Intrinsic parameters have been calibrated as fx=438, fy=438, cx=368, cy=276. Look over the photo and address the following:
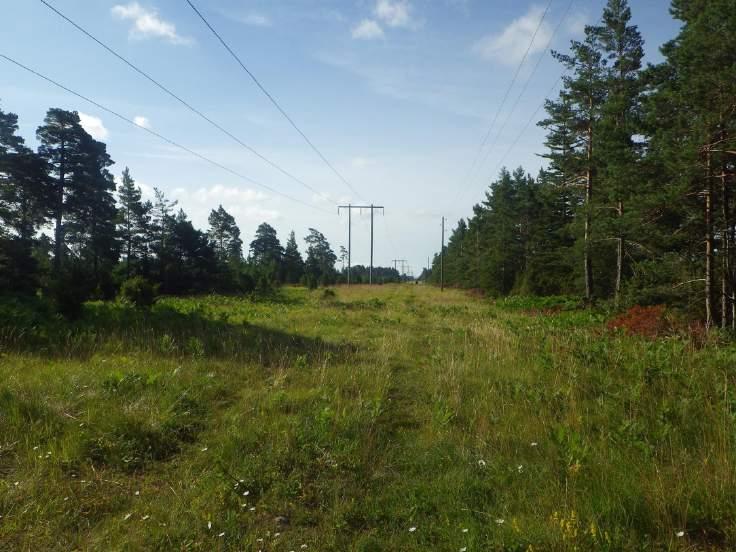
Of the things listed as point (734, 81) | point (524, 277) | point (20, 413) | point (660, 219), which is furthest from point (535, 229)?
point (20, 413)

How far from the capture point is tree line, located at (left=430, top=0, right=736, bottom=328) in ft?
39.7

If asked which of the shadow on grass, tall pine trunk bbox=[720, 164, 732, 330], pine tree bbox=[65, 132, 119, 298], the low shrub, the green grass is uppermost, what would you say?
pine tree bbox=[65, 132, 119, 298]

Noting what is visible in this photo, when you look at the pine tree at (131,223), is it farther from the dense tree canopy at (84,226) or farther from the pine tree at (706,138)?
the pine tree at (706,138)

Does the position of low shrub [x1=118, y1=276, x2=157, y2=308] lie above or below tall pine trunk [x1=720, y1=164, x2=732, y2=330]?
below

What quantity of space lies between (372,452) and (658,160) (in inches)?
577

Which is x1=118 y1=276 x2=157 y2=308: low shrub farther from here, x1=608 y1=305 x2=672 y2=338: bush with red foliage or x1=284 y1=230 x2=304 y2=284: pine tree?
x1=284 y1=230 x2=304 y2=284: pine tree

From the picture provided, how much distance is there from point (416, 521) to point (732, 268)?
1618 centimetres

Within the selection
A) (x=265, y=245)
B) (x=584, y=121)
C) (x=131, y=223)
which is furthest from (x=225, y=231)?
(x=584, y=121)

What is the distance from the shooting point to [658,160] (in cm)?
1401

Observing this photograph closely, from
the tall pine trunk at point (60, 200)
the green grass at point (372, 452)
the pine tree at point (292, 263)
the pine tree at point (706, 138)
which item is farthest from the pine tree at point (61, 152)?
the pine tree at point (292, 263)

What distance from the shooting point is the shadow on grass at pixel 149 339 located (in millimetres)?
7430

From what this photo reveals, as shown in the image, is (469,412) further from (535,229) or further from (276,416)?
(535,229)

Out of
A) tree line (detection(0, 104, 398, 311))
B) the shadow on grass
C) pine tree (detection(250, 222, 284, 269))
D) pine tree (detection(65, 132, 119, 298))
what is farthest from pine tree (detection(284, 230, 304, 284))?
the shadow on grass

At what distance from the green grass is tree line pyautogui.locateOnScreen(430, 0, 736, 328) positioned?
905cm
